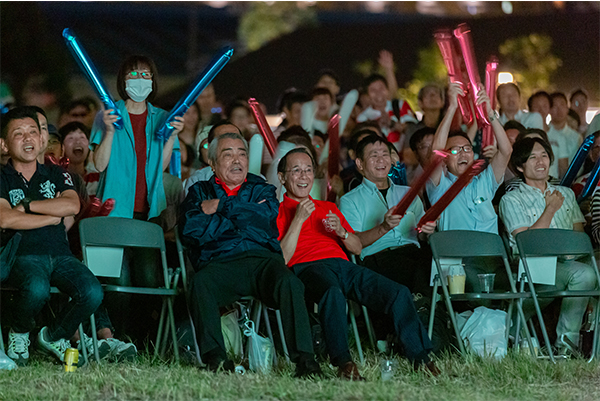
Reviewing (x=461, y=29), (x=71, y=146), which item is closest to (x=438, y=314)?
(x=461, y=29)

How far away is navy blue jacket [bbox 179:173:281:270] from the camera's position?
382 centimetres

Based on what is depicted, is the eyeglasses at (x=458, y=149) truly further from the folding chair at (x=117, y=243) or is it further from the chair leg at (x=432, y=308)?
the folding chair at (x=117, y=243)

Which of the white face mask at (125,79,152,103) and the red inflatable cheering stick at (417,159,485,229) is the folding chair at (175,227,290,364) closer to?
the white face mask at (125,79,152,103)

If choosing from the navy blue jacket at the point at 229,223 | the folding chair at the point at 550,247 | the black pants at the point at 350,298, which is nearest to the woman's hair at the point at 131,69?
the navy blue jacket at the point at 229,223

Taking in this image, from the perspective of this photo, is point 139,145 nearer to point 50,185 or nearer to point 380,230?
point 50,185

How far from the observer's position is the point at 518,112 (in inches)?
233

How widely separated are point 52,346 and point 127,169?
3.41ft

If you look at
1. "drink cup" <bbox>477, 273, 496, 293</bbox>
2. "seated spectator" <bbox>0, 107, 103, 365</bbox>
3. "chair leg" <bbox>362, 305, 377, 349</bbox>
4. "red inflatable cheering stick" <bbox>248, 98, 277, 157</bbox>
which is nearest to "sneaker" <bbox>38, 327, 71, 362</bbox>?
"seated spectator" <bbox>0, 107, 103, 365</bbox>

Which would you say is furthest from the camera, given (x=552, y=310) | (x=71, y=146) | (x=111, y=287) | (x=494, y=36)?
Answer: (x=494, y=36)

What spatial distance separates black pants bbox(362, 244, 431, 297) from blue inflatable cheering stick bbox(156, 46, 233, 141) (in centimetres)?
129

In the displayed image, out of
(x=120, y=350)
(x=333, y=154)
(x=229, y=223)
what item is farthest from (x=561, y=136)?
(x=120, y=350)

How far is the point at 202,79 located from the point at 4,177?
114 cm

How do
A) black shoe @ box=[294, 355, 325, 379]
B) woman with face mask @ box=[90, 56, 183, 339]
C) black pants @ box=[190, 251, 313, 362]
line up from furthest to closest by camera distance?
woman with face mask @ box=[90, 56, 183, 339] → black pants @ box=[190, 251, 313, 362] → black shoe @ box=[294, 355, 325, 379]

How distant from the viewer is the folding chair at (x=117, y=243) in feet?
12.9
